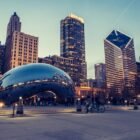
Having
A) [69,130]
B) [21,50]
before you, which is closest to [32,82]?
[69,130]

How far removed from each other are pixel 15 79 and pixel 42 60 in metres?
148

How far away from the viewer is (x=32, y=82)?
42875 mm

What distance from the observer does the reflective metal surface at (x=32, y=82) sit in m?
41.5

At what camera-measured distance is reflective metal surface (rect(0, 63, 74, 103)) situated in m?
41.5

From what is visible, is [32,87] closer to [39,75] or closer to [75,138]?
[39,75]

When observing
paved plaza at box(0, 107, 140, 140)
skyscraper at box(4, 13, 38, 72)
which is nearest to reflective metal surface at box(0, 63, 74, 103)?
paved plaza at box(0, 107, 140, 140)

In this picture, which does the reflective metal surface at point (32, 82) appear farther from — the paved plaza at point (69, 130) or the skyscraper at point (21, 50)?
the skyscraper at point (21, 50)

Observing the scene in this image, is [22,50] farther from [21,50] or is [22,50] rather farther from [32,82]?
[32,82]

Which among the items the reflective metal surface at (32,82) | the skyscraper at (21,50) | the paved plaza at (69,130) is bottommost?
the paved plaza at (69,130)

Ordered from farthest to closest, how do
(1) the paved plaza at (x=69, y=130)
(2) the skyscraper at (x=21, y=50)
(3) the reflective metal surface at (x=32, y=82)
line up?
(2) the skyscraper at (x=21, y=50) < (3) the reflective metal surface at (x=32, y=82) < (1) the paved plaza at (x=69, y=130)

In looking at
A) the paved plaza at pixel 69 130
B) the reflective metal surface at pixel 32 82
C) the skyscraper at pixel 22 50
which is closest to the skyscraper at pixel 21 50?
the skyscraper at pixel 22 50

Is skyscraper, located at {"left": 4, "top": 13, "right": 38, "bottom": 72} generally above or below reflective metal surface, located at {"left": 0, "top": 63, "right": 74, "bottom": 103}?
above

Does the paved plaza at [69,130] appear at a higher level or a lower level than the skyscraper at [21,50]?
lower

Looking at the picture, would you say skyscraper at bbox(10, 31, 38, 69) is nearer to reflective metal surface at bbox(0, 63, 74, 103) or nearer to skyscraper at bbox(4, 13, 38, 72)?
skyscraper at bbox(4, 13, 38, 72)
